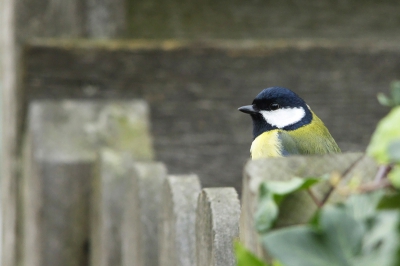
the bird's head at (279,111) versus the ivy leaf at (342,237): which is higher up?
the bird's head at (279,111)

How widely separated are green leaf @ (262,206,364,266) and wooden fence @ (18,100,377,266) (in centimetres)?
9

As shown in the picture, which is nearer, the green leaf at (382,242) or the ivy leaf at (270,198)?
the green leaf at (382,242)

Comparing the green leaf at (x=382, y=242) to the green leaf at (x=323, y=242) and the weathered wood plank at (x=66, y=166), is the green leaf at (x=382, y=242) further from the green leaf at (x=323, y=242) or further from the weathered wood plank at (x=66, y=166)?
the weathered wood plank at (x=66, y=166)

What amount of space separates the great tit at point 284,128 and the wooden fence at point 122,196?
0.46 metres

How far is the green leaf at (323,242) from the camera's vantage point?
47 centimetres

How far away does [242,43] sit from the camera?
88.4 inches

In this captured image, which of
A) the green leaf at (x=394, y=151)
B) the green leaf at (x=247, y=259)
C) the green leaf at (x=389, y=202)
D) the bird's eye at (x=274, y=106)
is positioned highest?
the bird's eye at (x=274, y=106)

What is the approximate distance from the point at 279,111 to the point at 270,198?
84.5 inches

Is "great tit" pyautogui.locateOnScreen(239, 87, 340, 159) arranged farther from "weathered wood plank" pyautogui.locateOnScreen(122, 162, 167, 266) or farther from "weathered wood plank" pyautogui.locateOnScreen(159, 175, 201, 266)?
"weathered wood plank" pyautogui.locateOnScreen(159, 175, 201, 266)

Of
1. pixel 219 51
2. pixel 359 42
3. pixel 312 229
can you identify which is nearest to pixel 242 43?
pixel 219 51

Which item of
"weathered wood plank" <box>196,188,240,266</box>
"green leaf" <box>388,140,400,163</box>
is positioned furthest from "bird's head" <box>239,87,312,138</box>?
"green leaf" <box>388,140,400,163</box>

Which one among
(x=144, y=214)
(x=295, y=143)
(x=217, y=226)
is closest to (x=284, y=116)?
(x=295, y=143)

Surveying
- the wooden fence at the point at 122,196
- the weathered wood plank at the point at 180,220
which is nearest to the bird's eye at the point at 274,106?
the wooden fence at the point at 122,196

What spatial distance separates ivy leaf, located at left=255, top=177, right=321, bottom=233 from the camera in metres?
0.55
